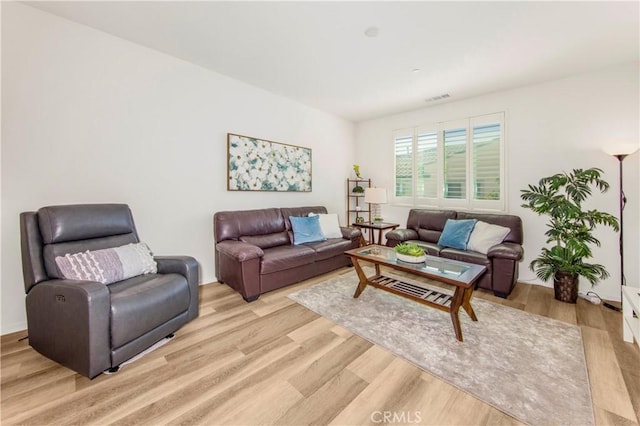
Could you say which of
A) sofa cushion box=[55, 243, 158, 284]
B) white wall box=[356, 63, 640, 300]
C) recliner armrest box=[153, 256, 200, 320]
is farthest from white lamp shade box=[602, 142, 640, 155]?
sofa cushion box=[55, 243, 158, 284]

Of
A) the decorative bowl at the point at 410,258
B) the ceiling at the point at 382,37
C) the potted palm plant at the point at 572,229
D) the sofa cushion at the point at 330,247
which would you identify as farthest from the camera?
the sofa cushion at the point at 330,247

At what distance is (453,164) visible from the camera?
4199 mm

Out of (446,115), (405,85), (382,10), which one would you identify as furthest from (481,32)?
(446,115)

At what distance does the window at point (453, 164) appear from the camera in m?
3.82

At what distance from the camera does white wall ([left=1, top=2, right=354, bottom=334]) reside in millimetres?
2160

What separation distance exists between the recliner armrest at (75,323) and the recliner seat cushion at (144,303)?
0.22 feet

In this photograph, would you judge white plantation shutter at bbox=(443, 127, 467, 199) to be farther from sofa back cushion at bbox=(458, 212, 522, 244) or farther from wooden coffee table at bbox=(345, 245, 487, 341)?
wooden coffee table at bbox=(345, 245, 487, 341)

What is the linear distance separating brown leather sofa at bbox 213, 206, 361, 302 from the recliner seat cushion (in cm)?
72

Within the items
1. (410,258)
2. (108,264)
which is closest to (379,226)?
(410,258)

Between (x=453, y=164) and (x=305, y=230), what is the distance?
8.65ft

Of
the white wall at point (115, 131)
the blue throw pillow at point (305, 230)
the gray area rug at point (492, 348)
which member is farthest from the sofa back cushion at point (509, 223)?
the white wall at point (115, 131)

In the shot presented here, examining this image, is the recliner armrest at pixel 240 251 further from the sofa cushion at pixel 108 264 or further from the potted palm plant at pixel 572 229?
the potted palm plant at pixel 572 229

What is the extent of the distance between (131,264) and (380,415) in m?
2.16

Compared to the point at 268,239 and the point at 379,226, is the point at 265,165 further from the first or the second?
the point at 379,226
